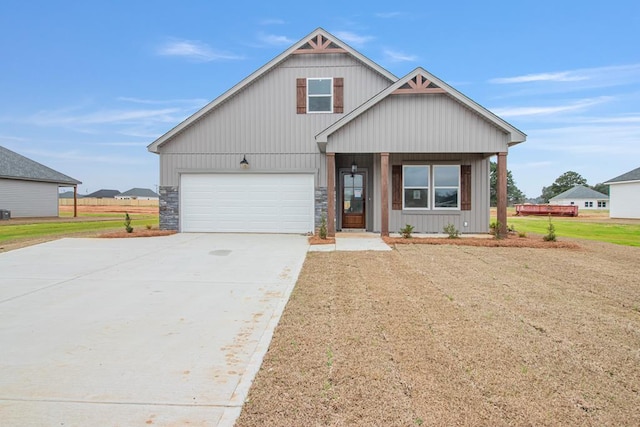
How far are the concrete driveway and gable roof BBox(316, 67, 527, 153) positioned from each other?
563cm

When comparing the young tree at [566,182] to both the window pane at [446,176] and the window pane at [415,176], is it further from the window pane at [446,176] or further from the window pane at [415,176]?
the window pane at [415,176]

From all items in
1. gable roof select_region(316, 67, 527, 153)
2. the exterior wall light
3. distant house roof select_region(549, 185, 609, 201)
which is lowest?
the exterior wall light

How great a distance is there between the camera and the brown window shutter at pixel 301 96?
48.5ft

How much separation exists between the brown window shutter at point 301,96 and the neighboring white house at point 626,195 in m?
27.0

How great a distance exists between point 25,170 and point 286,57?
21.3 meters

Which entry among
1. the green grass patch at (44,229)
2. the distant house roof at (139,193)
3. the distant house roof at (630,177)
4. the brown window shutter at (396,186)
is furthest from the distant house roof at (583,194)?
the distant house roof at (139,193)

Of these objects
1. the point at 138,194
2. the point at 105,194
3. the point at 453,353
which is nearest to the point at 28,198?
the point at 453,353

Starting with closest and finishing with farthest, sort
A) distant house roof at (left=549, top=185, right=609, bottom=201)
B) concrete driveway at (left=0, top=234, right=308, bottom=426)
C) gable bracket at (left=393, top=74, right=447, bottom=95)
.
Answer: concrete driveway at (left=0, top=234, right=308, bottom=426), gable bracket at (left=393, top=74, right=447, bottom=95), distant house roof at (left=549, top=185, right=609, bottom=201)

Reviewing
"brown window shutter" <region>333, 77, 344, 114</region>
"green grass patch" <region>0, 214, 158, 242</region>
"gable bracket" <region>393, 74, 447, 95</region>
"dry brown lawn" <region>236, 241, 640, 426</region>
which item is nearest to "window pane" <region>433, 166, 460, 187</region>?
"gable bracket" <region>393, 74, 447, 95</region>

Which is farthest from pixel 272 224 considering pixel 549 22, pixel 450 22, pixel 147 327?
pixel 549 22

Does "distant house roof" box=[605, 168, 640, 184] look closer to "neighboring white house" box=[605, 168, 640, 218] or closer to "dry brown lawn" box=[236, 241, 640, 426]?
"neighboring white house" box=[605, 168, 640, 218]

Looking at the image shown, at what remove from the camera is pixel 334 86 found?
14867mm

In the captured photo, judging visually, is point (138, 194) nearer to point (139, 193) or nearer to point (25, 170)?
point (139, 193)

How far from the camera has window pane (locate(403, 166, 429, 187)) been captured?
14.6 m
